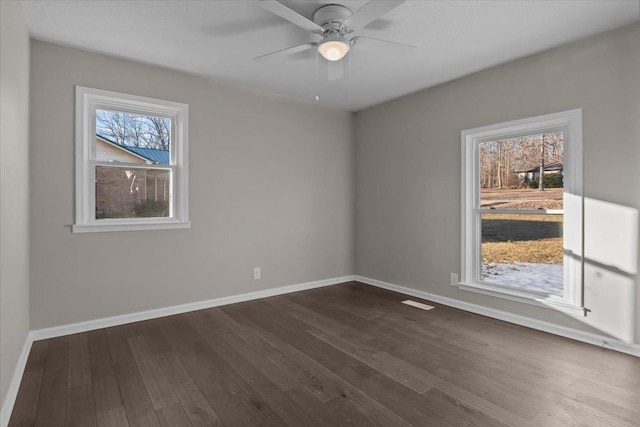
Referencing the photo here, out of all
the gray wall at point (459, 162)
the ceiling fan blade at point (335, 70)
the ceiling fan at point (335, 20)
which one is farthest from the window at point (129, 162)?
the gray wall at point (459, 162)

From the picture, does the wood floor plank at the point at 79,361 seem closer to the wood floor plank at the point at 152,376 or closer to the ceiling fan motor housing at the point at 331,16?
the wood floor plank at the point at 152,376

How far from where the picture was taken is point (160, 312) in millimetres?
3410

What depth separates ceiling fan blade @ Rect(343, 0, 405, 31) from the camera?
1.97 m

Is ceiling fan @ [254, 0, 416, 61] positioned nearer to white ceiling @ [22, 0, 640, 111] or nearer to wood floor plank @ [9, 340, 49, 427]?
white ceiling @ [22, 0, 640, 111]

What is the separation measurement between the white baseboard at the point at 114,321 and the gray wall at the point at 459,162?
1.26m

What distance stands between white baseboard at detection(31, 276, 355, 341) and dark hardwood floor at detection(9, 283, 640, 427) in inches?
3.6

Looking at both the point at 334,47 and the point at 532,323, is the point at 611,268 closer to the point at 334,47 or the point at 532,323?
the point at 532,323

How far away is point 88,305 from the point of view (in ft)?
10.00

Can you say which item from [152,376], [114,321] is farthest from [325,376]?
[114,321]

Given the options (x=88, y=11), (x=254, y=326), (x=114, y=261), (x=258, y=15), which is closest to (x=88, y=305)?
(x=114, y=261)

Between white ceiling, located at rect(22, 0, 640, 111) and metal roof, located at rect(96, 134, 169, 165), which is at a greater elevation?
white ceiling, located at rect(22, 0, 640, 111)

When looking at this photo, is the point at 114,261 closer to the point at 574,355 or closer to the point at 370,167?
the point at 370,167

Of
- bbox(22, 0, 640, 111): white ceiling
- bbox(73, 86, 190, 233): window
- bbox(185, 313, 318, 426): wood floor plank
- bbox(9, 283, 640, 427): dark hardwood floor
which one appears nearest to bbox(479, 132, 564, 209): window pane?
bbox(22, 0, 640, 111): white ceiling

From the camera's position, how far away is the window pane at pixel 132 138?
320cm
